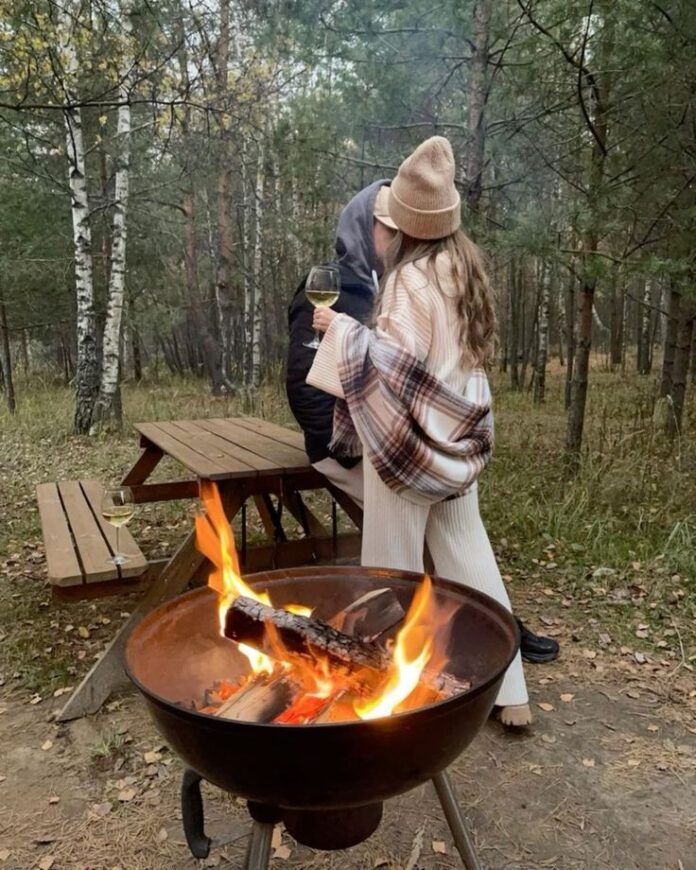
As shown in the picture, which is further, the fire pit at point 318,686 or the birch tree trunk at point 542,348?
the birch tree trunk at point 542,348

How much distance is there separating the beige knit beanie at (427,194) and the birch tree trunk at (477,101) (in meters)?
3.80

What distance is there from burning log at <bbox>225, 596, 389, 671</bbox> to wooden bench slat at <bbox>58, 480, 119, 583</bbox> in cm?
115

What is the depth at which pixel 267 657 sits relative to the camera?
1.70 m

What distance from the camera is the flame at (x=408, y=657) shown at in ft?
4.99

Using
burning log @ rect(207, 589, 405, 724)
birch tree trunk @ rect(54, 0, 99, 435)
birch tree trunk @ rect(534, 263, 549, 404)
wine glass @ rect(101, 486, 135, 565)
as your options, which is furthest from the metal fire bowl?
birch tree trunk @ rect(534, 263, 549, 404)

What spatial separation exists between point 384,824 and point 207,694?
35.9 inches

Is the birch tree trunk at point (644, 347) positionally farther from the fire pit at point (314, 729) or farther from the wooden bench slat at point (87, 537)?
the fire pit at point (314, 729)

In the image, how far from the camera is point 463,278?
7.65ft

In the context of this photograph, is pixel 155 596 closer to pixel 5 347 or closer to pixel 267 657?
pixel 267 657

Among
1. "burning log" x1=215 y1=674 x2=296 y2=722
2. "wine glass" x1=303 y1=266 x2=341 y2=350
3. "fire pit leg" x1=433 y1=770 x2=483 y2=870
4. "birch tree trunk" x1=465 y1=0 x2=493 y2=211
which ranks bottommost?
"fire pit leg" x1=433 y1=770 x2=483 y2=870

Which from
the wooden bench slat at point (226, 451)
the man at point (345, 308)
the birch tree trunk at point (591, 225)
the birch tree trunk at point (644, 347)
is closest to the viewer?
the man at point (345, 308)

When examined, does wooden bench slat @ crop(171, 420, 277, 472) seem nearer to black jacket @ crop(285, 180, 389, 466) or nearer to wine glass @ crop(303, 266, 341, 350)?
black jacket @ crop(285, 180, 389, 466)

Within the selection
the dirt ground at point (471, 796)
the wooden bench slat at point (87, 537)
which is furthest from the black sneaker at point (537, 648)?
the wooden bench slat at point (87, 537)

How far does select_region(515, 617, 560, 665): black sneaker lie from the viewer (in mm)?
3197
